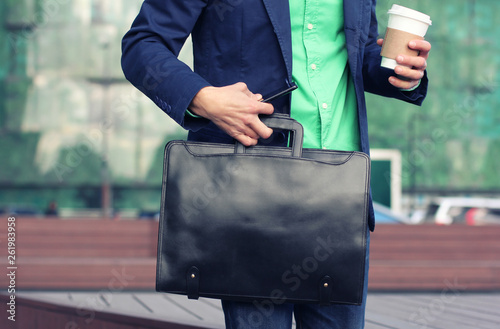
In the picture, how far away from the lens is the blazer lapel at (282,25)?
147 centimetres

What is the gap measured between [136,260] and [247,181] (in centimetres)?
606

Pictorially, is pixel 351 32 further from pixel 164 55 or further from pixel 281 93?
pixel 164 55

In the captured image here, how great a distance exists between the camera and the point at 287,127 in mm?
1384

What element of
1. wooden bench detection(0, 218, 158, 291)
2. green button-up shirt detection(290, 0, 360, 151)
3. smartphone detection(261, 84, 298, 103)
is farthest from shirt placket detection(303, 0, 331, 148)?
wooden bench detection(0, 218, 158, 291)

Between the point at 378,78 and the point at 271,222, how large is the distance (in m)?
0.55

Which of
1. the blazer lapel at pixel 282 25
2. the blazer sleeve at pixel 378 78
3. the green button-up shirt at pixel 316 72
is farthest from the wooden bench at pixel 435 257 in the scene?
the blazer lapel at pixel 282 25

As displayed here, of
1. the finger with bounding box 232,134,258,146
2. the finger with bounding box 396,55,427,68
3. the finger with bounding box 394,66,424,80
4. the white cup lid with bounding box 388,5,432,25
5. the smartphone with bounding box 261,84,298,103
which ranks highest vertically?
the white cup lid with bounding box 388,5,432,25

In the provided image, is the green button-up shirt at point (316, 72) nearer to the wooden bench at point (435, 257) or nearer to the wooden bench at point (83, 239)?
the wooden bench at point (435, 257)

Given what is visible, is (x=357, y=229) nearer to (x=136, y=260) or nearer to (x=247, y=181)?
(x=247, y=181)

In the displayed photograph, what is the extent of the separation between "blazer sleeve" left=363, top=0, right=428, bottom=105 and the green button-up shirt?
18 centimetres

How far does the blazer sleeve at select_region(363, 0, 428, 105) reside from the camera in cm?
166

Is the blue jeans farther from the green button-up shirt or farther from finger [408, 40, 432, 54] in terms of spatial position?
finger [408, 40, 432, 54]

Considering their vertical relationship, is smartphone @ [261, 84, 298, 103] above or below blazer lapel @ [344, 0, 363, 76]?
below

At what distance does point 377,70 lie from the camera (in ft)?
5.58
